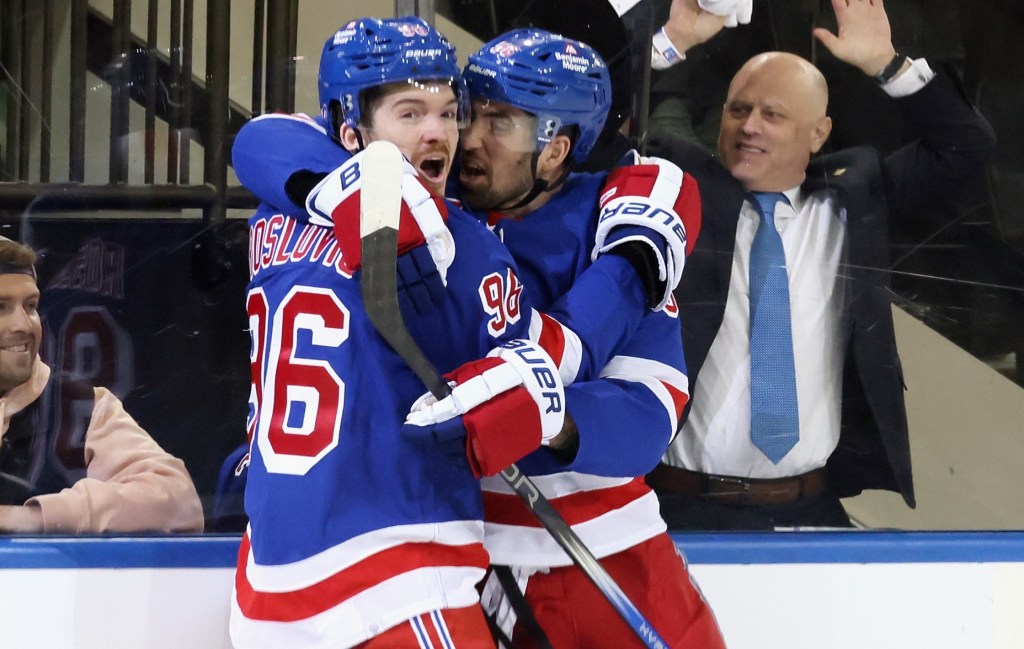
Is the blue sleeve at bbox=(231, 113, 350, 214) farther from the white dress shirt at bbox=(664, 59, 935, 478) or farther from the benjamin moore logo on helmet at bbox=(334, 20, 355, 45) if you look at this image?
the white dress shirt at bbox=(664, 59, 935, 478)

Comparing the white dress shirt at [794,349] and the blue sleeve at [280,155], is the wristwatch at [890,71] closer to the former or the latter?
the white dress shirt at [794,349]

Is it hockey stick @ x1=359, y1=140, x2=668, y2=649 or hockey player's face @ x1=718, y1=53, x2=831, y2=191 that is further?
hockey player's face @ x1=718, y1=53, x2=831, y2=191

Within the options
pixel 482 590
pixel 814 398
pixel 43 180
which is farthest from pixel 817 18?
pixel 43 180

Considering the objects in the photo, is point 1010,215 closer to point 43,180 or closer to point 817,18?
point 817,18

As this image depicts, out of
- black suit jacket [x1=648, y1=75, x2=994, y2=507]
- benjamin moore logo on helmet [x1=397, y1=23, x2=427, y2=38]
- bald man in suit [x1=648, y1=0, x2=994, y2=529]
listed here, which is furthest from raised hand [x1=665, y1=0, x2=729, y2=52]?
benjamin moore logo on helmet [x1=397, y1=23, x2=427, y2=38]

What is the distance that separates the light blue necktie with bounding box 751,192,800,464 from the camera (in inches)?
75.6

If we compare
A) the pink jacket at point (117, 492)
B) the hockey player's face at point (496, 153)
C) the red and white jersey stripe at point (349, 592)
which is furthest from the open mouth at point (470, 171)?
the pink jacket at point (117, 492)

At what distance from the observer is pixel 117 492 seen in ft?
5.97

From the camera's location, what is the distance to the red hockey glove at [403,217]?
1.08 m

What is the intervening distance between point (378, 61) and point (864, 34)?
1.03 m

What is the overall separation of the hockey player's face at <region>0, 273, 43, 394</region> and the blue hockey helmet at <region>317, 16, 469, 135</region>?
80 cm

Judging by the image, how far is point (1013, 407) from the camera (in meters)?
2.00

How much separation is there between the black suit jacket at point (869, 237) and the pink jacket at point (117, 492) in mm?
936

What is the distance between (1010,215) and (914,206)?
7.1 inches
